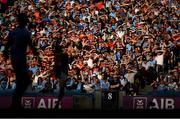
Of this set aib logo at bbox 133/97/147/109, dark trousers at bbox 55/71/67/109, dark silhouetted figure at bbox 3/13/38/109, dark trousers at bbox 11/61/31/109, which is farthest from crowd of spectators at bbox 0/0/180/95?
dark trousers at bbox 11/61/31/109

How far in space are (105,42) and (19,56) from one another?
8542 millimetres

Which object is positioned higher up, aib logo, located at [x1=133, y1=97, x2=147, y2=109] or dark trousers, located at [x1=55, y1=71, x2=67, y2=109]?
dark trousers, located at [x1=55, y1=71, x2=67, y2=109]

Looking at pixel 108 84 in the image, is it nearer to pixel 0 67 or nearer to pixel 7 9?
pixel 0 67

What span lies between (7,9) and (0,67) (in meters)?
3.25

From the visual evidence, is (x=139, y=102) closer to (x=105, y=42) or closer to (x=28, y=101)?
(x=105, y=42)

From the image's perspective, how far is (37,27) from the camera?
17.3 metres

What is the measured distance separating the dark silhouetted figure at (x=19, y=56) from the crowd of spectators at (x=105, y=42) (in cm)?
710

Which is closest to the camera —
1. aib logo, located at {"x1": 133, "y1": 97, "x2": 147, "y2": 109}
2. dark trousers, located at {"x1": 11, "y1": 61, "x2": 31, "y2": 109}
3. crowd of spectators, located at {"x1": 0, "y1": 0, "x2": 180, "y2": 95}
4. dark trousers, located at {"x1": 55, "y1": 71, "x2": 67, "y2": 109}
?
dark trousers, located at {"x1": 11, "y1": 61, "x2": 31, "y2": 109}

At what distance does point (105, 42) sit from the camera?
54.1ft

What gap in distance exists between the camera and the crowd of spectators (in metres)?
15.5

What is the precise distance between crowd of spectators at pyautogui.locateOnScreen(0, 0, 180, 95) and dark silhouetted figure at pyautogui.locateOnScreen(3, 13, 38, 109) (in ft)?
23.3

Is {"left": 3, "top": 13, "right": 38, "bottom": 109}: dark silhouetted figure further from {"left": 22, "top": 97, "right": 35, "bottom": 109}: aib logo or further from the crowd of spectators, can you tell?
the crowd of spectators

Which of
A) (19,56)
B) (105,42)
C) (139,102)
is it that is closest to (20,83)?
(19,56)

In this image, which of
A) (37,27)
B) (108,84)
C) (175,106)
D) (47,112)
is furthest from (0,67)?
(47,112)
